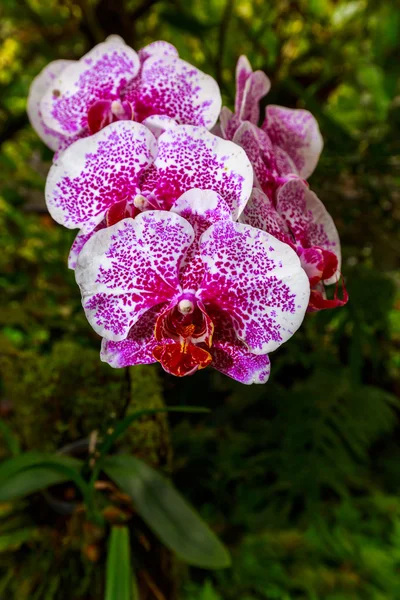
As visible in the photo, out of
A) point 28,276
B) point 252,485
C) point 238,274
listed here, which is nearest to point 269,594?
point 252,485

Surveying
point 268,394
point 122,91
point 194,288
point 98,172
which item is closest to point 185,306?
point 194,288

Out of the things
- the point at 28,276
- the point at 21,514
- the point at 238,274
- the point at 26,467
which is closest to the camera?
the point at 238,274

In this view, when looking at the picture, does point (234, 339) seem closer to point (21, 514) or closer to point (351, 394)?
point (21, 514)

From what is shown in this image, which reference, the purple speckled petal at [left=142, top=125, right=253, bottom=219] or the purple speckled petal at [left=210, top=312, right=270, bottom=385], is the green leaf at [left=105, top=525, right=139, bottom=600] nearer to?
the purple speckled petal at [left=210, top=312, right=270, bottom=385]

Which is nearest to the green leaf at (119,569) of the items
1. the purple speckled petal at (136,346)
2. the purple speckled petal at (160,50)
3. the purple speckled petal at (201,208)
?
the purple speckled petal at (136,346)

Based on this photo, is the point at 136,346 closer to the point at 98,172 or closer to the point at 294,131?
the point at 98,172

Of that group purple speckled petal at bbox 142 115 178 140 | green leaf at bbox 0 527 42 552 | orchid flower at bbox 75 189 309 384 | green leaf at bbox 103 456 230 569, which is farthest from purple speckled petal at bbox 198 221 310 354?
green leaf at bbox 0 527 42 552

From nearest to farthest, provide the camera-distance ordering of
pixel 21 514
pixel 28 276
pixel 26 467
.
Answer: pixel 26 467 → pixel 21 514 → pixel 28 276
